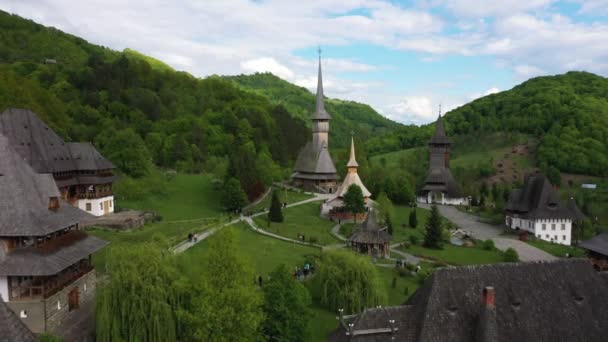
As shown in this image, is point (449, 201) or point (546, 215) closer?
point (546, 215)

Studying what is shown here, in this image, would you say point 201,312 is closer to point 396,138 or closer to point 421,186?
point 421,186

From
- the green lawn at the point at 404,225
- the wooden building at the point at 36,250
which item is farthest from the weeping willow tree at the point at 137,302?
the green lawn at the point at 404,225

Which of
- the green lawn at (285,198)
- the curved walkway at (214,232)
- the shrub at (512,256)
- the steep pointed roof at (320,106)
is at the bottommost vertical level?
the shrub at (512,256)

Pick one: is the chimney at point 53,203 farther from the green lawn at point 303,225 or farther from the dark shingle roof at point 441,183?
the dark shingle roof at point 441,183

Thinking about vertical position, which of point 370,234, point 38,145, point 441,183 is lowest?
point 370,234

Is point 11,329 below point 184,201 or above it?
below

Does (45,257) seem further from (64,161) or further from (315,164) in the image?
(315,164)

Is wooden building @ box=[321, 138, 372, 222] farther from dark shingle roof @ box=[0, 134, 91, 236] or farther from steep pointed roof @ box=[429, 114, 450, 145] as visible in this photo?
steep pointed roof @ box=[429, 114, 450, 145]

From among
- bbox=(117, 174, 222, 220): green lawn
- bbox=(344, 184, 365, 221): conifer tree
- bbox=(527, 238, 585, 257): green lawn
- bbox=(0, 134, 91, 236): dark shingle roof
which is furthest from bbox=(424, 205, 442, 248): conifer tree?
bbox=(0, 134, 91, 236): dark shingle roof

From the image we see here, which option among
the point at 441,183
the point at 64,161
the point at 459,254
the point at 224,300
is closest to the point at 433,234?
the point at 459,254

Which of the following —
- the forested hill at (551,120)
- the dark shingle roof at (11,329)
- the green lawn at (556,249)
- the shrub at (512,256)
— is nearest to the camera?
the dark shingle roof at (11,329)
